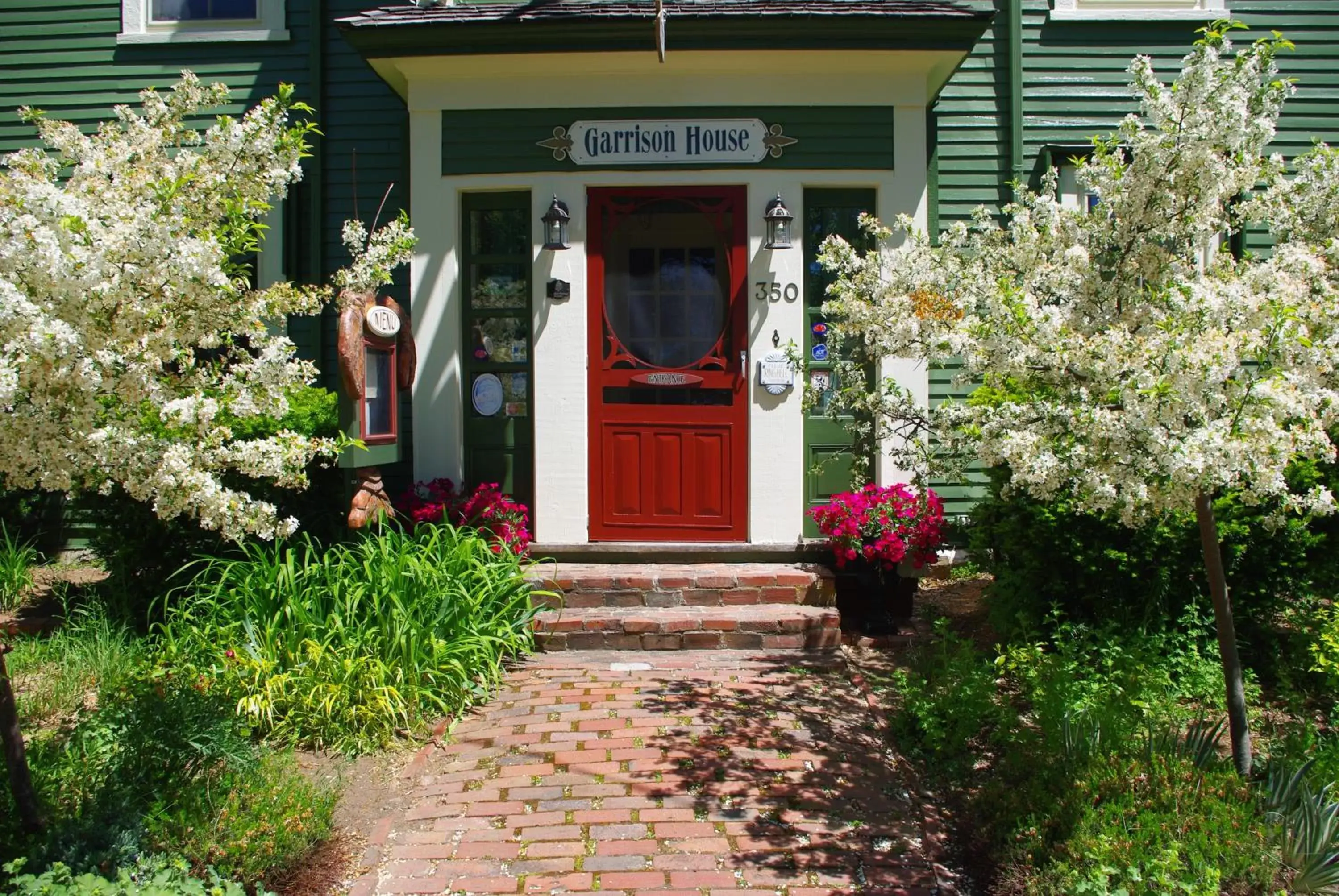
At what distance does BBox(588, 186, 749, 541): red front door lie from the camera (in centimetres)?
732

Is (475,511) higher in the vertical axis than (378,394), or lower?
lower

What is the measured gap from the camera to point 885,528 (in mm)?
6512

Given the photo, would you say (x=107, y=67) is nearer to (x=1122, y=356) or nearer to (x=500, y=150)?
(x=500, y=150)

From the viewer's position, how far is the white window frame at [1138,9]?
808 centimetres

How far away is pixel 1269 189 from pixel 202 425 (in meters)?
4.30

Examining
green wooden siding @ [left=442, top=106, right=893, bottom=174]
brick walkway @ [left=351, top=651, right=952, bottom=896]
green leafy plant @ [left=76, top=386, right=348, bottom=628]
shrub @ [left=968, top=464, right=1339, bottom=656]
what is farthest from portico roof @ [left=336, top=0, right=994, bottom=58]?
brick walkway @ [left=351, top=651, right=952, bottom=896]

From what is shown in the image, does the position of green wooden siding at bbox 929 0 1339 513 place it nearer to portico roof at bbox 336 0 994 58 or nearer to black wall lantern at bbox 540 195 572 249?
portico roof at bbox 336 0 994 58

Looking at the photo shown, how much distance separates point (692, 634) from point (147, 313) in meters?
3.81

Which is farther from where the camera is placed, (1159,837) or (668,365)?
(668,365)

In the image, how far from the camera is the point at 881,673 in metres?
5.92

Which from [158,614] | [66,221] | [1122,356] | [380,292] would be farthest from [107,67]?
[1122,356]

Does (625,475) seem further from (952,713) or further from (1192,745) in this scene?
(1192,745)

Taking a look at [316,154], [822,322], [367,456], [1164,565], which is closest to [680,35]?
[822,322]

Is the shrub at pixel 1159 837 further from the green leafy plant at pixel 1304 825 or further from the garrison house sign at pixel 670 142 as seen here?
the garrison house sign at pixel 670 142
